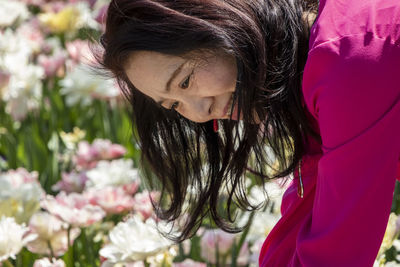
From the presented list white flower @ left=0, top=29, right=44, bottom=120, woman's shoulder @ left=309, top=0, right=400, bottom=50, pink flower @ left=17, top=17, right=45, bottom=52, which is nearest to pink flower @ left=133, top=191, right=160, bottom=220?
woman's shoulder @ left=309, top=0, right=400, bottom=50

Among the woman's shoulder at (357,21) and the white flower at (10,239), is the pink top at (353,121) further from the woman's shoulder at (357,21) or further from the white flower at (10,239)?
the white flower at (10,239)

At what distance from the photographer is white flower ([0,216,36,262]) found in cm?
184

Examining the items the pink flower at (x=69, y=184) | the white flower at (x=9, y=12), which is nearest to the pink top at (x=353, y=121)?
the pink flower at (x=69, y=184)

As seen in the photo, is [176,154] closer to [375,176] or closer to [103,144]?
[375,176]

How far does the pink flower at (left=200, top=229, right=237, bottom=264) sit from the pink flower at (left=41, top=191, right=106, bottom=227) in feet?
0.81

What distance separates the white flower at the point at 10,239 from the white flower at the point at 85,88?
1069 millimetres

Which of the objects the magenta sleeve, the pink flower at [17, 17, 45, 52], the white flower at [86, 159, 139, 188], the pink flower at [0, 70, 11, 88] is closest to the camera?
the magenta sleeve

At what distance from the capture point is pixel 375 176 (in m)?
1.32

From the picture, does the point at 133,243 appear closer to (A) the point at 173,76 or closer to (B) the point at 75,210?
(B) the point at 75,210

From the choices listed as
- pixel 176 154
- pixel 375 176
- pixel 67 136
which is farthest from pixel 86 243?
pixel 375 176

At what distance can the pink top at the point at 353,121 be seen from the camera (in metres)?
1.28

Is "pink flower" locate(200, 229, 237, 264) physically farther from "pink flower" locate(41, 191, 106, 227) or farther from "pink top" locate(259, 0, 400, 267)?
"pink top" locate(259, 0, 400, 267)

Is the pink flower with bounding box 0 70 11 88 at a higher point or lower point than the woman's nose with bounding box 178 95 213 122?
lower

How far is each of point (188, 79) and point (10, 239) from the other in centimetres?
65
